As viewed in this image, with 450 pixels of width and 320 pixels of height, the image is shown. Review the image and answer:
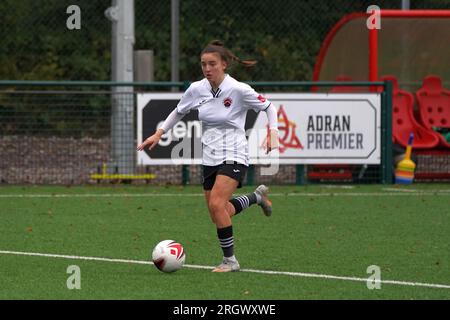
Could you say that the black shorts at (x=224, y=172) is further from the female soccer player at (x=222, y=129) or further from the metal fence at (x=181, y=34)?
the metal fence at (x=181, y=34)

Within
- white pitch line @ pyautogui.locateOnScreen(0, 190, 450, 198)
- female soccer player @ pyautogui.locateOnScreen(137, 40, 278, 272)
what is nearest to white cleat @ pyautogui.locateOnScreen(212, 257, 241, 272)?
female soccer player @ pyautogui.locateOnScreen(137, 40, 278, 272)

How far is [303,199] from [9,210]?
3845 mm

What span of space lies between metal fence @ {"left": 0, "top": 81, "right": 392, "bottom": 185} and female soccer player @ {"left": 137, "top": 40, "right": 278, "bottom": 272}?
27.4 feet

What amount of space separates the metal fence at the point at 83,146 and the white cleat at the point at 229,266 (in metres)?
8.75

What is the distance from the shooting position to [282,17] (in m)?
24.4

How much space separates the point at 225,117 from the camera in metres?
9.83

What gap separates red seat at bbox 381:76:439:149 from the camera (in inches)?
758

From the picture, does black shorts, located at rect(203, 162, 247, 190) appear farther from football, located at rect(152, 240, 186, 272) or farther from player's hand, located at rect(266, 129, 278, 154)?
football, located at rect(152, 240, 186, 272)

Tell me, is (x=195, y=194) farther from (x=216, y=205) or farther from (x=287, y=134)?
Result: (x=216, y=205)

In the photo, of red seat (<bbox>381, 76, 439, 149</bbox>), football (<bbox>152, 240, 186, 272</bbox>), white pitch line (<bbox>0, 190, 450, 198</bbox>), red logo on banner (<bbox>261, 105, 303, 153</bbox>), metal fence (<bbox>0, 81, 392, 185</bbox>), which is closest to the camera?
football (<bbox>152, 240, 186, 272</bbox>)

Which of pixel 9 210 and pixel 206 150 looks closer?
pixel 206 150

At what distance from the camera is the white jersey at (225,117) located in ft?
32.2
